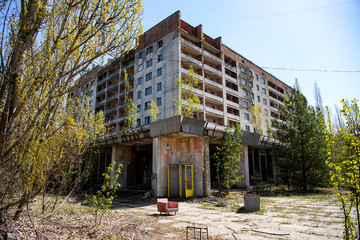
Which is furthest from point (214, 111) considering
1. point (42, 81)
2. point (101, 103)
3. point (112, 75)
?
point (42, 81)

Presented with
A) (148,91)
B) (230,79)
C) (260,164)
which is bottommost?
(260,164)

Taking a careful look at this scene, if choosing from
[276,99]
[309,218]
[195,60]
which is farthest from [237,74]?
[309,218]

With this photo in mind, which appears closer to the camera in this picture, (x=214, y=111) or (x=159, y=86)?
(x=159, y=86)

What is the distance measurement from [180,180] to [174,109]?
52.5ft

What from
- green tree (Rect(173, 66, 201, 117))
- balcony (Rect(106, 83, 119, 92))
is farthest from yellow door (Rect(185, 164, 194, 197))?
balcony (Rect(106, 83, 119, 92))

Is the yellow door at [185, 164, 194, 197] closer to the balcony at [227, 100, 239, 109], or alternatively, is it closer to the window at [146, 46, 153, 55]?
the balcony at [227, 100, 239, 109]

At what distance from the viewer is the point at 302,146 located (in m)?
20.3

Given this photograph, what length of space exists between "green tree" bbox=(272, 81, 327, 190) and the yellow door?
1030 centimetres

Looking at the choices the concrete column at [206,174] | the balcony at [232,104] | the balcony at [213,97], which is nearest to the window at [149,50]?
the balcony at [213,97]

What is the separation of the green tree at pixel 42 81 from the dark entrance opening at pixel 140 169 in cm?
1875

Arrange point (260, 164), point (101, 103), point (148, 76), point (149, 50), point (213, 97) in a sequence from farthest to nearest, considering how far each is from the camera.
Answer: point (101, 103) → point (149, 50) → point (148, 76) → point (213, 97) → point (260, 164)

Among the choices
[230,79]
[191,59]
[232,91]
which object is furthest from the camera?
[230,79]

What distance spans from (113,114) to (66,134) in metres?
38.4

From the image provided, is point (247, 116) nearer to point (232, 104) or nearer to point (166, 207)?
point (232, 104)
